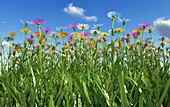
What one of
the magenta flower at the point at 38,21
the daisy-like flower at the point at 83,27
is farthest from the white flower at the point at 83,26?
the magenta flower at the point at 38,21

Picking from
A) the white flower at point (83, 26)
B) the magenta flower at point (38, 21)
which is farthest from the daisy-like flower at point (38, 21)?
the white flower at point (83, 26)

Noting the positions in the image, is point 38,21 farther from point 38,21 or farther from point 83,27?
point 83,27

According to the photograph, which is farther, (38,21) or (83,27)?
(83,27)

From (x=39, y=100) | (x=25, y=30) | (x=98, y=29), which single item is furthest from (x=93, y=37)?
(x=39, y=100)

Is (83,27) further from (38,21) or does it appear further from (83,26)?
(38,21)

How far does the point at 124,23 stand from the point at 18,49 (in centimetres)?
132

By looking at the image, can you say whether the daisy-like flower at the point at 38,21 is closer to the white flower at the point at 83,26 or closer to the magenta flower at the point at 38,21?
the magenta flower at the point at 38,21

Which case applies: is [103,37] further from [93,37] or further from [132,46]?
[132,46]

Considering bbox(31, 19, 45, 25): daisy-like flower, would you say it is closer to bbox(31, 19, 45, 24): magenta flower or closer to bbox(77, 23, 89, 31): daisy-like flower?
bbox(31, 19, 45, 24): magenta flower

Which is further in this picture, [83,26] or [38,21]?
[83,26]

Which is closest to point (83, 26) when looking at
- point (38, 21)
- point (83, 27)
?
point (83, 27)

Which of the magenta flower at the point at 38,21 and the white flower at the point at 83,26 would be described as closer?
the magenta flower at the point at 38,21

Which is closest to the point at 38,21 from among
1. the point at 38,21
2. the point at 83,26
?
the point at 38,21

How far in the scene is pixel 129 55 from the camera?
4.01 metres
